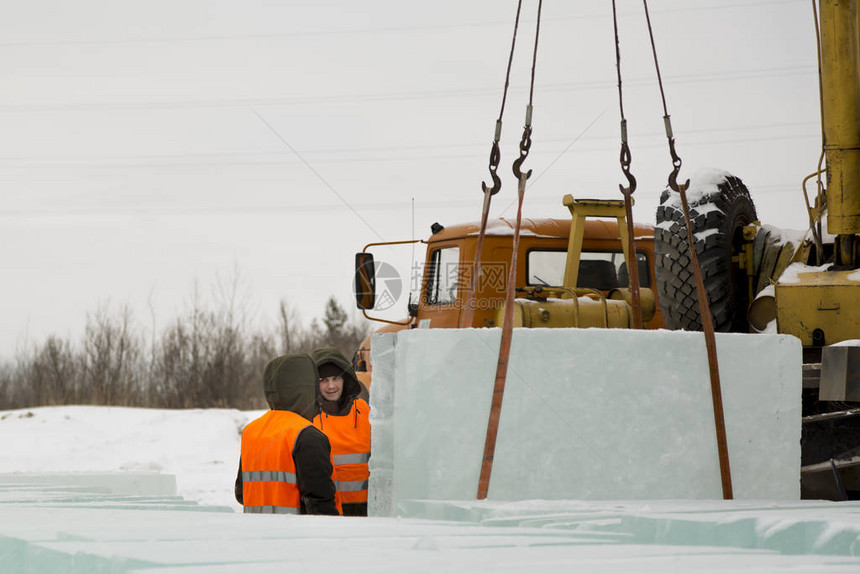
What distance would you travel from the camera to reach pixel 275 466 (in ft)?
13.8

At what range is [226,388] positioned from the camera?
89.2 ft

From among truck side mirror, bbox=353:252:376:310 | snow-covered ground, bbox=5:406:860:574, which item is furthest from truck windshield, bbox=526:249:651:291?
snow-covered ground, bbox=5:406:860:574

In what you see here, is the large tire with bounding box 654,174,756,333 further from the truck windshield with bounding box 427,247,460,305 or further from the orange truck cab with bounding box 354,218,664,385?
the truck windshield with bounding box 427,247,460,305

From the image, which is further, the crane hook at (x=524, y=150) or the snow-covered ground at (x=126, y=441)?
the snow-covered ground at (x=126, y=441)

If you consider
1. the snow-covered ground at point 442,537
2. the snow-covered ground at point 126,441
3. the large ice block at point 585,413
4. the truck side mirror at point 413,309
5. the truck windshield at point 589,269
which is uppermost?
the truck windshield at point 589,269

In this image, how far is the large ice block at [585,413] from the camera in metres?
4.16

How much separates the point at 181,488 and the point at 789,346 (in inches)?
427

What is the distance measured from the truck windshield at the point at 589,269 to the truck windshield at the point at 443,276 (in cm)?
65

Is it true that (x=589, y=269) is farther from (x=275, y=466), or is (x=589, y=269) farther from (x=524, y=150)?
(x=275, y=466)

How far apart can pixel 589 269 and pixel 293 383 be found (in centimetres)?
482

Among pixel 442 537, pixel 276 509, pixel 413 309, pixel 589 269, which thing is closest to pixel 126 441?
pixel 413 309

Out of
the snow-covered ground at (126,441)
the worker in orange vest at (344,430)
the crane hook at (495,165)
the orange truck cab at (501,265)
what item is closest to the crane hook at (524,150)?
the crane hook at (495,165)

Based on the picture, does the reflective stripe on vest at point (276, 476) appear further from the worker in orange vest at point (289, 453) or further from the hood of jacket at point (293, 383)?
the hood of jacket at point (293, 383)

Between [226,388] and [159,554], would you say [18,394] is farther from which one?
[159,554]
